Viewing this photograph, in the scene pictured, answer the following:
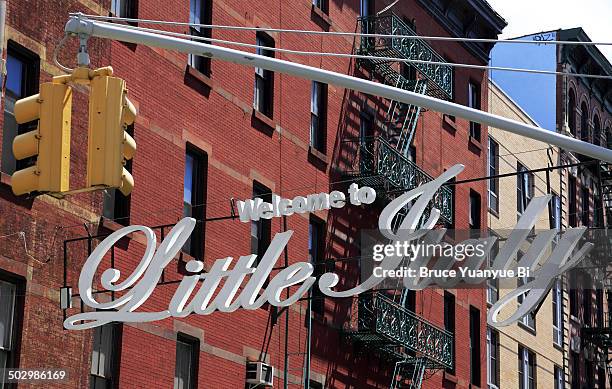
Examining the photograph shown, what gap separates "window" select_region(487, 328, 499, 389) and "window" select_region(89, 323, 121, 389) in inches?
850

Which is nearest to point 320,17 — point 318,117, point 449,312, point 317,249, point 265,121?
point 318,117

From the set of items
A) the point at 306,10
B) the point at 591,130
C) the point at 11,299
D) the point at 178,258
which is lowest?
the point at 11,299

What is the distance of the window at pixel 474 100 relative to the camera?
47750 mm

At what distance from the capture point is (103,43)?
90.5 ft

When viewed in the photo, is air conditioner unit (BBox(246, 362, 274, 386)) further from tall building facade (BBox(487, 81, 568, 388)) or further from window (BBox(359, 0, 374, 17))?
tall building facade (BBox(487, 81, 568, 388))

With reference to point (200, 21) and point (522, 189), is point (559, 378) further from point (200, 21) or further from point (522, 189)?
point (200, 21)

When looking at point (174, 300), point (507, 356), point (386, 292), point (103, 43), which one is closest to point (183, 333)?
point (174, 300)

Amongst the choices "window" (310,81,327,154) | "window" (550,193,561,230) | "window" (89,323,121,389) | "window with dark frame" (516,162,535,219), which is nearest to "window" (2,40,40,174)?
"window" (89,323,121,389)

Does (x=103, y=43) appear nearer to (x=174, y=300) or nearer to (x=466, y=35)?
(x=174, y=300)

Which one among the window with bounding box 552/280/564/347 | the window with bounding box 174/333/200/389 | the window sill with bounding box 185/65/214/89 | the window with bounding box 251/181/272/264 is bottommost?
the window with bounding box 174/333/200/389

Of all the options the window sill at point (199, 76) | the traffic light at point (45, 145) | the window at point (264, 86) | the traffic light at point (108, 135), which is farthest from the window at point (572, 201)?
the traffic light at point (45, 145)

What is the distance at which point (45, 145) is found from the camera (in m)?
14.5

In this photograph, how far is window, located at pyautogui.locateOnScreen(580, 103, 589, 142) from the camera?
62438mm

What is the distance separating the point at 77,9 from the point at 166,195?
4599mm
